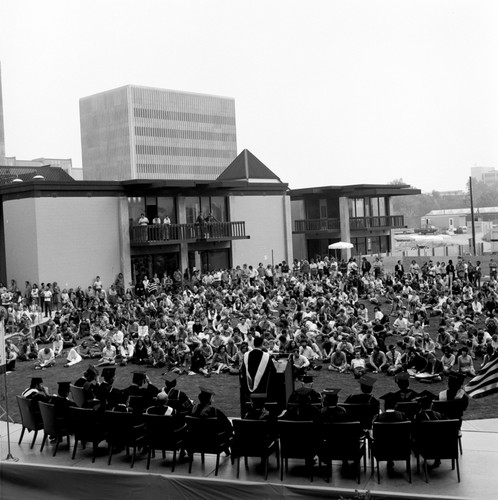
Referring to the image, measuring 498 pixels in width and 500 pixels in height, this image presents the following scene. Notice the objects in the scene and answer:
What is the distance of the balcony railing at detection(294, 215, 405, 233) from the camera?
176 ft

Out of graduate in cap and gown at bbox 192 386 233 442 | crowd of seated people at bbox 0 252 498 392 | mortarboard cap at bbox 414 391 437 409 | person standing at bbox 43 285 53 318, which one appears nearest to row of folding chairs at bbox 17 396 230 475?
graduate in cap and gown at bbox 192 386 233 442

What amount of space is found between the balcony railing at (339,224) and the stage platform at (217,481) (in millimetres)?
41097

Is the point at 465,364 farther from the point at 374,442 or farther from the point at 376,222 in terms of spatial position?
the point at 376,222

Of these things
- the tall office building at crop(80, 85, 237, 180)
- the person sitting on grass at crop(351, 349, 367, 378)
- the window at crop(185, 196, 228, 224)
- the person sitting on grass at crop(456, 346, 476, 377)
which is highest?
the tall office building at crop(80, 85, 237, 180)

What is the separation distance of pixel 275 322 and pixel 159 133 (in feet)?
346

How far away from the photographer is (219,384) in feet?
64.9

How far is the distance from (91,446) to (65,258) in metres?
23.9

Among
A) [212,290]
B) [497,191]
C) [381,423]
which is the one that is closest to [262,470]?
[381,423]

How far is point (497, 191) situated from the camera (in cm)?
13888

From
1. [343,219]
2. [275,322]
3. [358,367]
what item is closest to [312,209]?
[343,219]

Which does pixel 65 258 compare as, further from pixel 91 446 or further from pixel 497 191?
pixel 497 191

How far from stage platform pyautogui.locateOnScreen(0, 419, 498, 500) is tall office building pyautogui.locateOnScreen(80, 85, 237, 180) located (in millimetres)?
117275

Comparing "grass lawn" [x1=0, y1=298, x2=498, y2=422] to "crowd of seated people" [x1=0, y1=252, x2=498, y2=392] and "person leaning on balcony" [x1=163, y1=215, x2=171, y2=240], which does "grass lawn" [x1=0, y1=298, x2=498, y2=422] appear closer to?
"crowd of seated people" [x1=0, y1=252, x2=498, y2=392]

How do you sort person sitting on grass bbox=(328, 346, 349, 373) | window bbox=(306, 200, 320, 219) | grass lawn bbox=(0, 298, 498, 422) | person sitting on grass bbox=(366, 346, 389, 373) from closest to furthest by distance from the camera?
1. grass lawn bbox=(0, 298, 498, 422)
2. person sitting on grass bbox=(366, 346, 389, 373)
3. person sitting on grass bbox=(328, 346, 349, 373)
4. window bbox=(306, 200, 320, 219)
